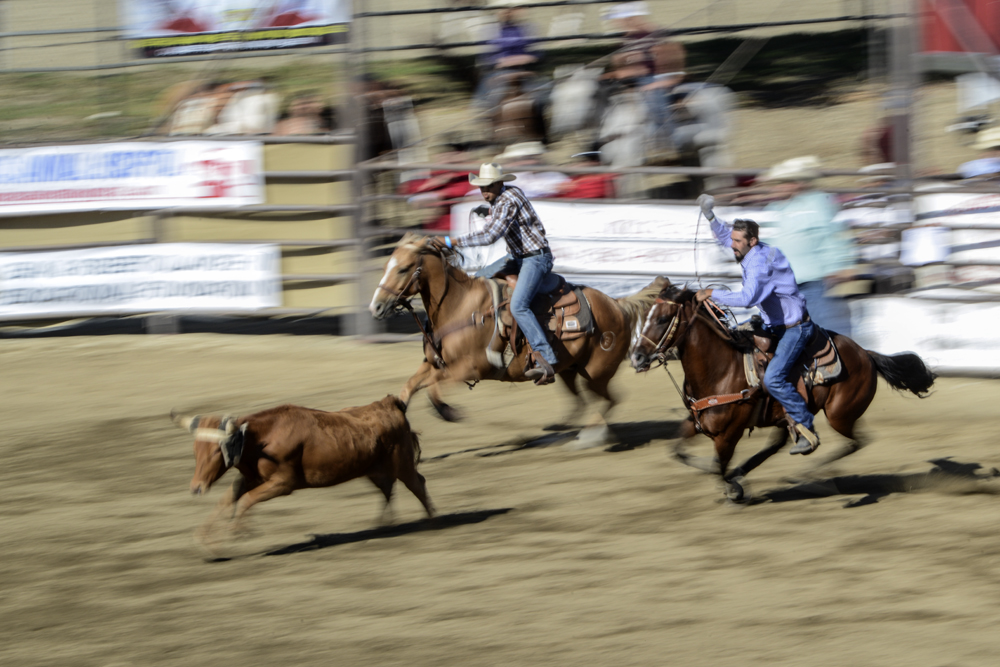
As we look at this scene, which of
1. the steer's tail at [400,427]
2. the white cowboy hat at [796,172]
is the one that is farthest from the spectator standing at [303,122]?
the steer's tail at [400,427]

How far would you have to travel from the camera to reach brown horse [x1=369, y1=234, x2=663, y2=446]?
26.6 ft

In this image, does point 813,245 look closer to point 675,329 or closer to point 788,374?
point 788,374

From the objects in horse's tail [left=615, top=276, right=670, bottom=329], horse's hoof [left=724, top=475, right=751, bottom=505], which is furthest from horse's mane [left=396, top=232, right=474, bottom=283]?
horse's hoof [left=724, top=475, right=751, bottom=505]

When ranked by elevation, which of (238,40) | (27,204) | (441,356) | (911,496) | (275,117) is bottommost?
(911,496)

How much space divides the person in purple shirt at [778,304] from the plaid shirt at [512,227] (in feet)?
5.99

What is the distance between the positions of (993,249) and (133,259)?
8766mm

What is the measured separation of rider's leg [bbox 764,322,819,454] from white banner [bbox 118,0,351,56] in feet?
24.6

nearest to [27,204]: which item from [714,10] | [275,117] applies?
[275,117]

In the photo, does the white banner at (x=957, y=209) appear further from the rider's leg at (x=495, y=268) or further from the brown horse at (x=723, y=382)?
the rider's leg at (x=495, y=268)

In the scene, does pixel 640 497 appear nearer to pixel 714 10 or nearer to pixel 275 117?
pixel 275 117

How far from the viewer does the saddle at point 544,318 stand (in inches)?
324

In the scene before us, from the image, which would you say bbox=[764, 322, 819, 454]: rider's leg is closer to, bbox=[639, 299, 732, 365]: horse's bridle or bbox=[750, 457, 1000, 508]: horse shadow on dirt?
bbox=[639, 299, 732, 365]: horse's bridle

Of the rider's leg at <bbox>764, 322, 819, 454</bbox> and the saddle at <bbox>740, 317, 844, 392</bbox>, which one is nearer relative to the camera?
the rider's leg at <bbox>764, 322, 819, 454</bbox>

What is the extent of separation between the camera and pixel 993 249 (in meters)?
10.0
